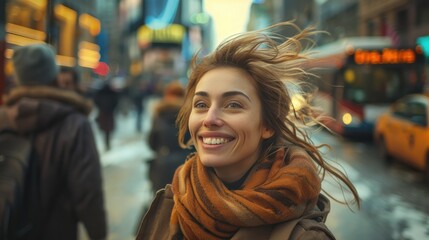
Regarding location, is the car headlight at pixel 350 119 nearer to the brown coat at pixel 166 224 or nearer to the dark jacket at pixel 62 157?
the dark jacket at pixel 62 157

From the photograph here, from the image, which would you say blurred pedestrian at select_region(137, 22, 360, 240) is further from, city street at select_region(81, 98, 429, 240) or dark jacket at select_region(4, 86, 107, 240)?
dark jacket at select_region(4, 86, 107, 240)

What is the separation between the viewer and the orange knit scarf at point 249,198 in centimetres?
136

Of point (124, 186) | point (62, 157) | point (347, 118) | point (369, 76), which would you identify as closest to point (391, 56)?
point (369, 76)

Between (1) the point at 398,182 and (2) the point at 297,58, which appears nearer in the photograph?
(2) the point at 297,58

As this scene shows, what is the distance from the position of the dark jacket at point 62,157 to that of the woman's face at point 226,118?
156cm

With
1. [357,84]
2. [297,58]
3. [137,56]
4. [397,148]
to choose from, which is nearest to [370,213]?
[297,58]

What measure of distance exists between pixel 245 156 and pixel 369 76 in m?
13.6

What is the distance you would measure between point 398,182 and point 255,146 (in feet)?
24.9

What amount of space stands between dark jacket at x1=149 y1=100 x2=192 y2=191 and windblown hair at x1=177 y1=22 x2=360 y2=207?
2.64 metres

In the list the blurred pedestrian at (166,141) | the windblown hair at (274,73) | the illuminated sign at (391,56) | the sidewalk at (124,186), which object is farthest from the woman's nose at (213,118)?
the illuminated sign at (391,56)

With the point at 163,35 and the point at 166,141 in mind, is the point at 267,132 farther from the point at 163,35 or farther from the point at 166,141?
the point at 163,35

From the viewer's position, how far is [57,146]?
2.84 m

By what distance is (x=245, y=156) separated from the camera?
5.02 ft

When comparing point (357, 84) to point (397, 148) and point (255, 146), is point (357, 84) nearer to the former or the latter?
point (397, 148)
